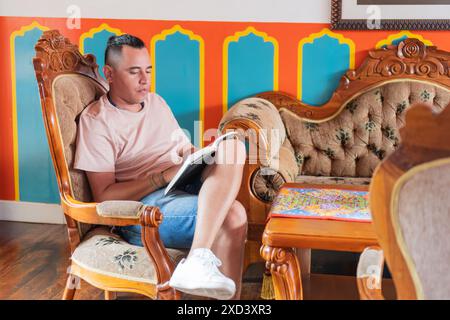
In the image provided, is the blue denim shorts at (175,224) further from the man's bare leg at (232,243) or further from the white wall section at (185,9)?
the white wall section at (185,9)

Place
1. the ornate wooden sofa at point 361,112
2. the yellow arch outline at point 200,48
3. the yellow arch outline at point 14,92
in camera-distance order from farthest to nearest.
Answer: the yellow arch outline at point 14,92 < the yellow arch outline at point 200,48 < the ornate wooden sofa at point 361,112

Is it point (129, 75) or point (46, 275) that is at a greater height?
point (129, 75)

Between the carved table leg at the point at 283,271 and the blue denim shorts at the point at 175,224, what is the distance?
0.32 m

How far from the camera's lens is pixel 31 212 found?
382 cm

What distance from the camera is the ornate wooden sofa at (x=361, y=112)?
11.0 feet

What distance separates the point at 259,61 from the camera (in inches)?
140

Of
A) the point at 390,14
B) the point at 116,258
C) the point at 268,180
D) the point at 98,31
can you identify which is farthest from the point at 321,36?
the point at 116,258

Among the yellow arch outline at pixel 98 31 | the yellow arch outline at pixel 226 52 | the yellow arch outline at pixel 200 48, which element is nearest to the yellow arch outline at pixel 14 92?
the yellow arch outline at pixel 98 31

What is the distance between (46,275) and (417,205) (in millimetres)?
2326

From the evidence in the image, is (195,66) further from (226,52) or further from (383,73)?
(383,73)
